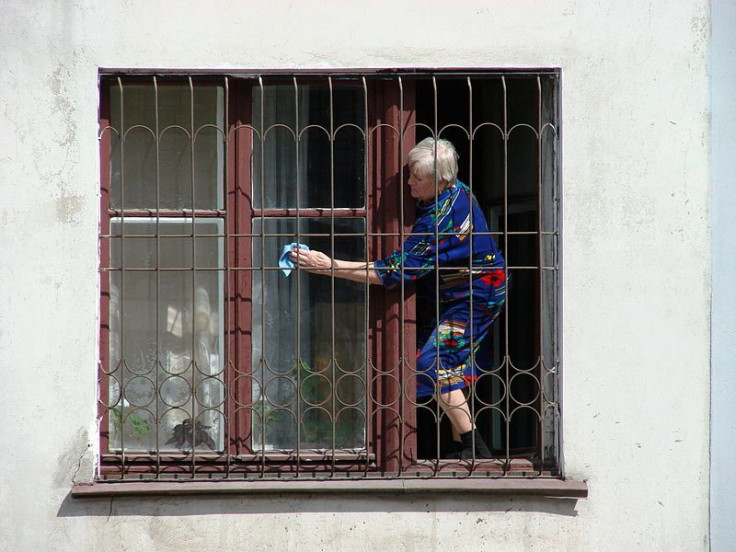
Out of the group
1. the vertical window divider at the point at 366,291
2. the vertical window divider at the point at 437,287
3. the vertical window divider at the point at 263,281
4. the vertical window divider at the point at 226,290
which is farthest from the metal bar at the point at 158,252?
the vertical window divider at the point at 437,287

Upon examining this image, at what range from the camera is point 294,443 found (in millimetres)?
4129

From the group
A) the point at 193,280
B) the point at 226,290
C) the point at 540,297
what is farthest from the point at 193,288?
the point at 540,297

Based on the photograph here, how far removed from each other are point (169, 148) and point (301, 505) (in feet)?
5.72

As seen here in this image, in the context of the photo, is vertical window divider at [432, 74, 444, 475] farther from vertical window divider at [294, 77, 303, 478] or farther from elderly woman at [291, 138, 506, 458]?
vertical window divider at [294, 77, 303, 478]

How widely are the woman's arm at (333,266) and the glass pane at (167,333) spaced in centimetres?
38

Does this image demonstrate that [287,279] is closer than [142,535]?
No

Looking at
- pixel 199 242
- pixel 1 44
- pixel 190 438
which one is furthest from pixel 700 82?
pixel 1 44

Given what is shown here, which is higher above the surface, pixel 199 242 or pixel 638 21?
pixel 638 21

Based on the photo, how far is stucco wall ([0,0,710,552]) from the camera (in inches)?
155

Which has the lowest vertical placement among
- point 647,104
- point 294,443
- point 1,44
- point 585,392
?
point 294,443

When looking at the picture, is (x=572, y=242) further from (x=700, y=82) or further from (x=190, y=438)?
(x=190, y=438)

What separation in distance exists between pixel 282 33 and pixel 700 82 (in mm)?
1870

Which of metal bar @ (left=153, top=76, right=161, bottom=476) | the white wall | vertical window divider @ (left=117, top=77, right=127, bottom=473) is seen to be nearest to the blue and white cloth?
metal bar @ (left=153, top=76, right=161, bottom=476)

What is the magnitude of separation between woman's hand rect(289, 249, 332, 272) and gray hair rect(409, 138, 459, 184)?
1.88ft
